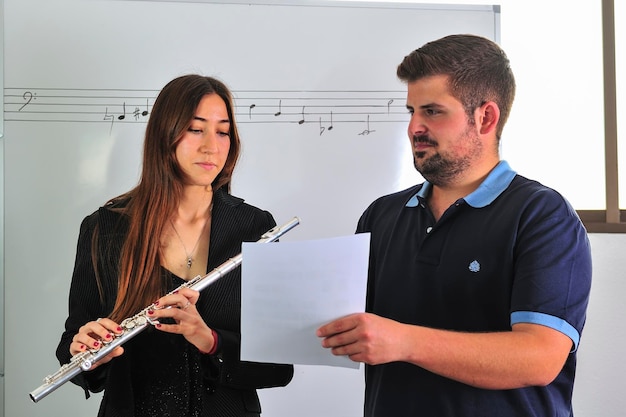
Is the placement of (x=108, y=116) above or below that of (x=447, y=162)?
above

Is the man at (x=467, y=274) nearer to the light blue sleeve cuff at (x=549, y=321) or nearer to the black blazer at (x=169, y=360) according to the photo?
the light blue sleeve cuff at (x=549, y=321)

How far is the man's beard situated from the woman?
1.96 ft

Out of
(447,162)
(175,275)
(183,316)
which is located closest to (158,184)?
(175,275)

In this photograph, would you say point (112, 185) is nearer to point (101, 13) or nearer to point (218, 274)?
point (101, 13)

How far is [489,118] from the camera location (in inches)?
57.2

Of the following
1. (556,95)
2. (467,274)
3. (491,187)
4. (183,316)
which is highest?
(556,95)

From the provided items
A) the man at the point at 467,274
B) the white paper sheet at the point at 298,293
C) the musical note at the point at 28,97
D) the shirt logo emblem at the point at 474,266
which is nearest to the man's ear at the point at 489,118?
the man at the point at 467,274

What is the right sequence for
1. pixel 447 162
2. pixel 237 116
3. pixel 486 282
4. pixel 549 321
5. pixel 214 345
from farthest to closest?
1. pixel 237 116
2. pixel 214 345
3. pixel 447 162
4. pixel 486 282
5. pixel 549 321

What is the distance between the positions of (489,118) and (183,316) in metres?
0.86

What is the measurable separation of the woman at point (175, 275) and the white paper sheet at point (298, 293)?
0.91ft

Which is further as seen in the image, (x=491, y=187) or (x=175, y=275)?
(x=175, y=275)

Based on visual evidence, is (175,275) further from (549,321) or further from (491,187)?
(549,321)

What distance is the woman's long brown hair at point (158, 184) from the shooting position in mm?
1698

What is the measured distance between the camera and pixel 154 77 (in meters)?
2.65
